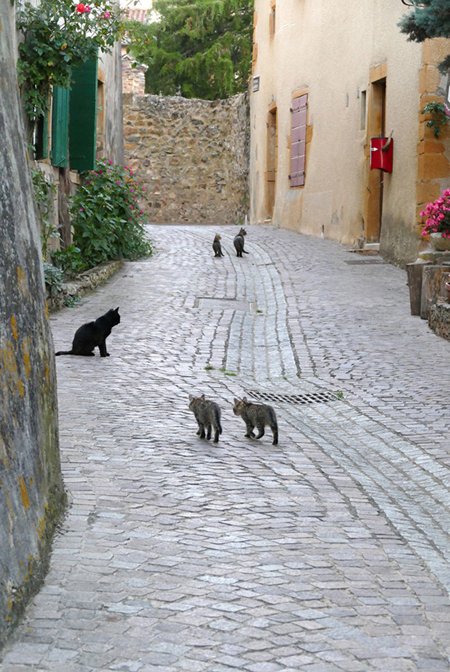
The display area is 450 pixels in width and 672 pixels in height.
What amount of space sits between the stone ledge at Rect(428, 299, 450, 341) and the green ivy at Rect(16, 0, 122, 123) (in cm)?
589

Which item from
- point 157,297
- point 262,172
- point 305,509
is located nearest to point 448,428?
point 305,509

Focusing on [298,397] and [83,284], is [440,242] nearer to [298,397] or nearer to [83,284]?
[83,284]

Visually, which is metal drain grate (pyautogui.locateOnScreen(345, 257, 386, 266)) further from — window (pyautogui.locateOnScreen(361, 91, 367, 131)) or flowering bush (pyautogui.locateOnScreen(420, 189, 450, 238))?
flowering bush (pyautogui.locateOnScreen(420, 189, 450, 238))

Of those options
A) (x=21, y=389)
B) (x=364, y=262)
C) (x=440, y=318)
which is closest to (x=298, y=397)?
(x=440, y=318)

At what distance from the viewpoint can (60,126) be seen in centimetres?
1382

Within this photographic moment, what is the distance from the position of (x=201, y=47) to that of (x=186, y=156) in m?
7.84

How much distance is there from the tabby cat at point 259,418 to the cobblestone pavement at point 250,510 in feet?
0.45

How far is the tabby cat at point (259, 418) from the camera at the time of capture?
21.7ft

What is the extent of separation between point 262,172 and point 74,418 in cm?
1944

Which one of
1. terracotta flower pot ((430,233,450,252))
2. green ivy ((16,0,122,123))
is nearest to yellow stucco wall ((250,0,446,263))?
terracotta flower pot ((430,233,450,252))

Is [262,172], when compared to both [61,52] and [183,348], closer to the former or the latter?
[61,52]

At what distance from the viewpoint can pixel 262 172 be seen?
25422 millimetres

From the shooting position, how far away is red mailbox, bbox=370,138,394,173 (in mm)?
17016

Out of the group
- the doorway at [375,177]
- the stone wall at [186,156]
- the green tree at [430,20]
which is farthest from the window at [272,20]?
the green tree at [430,20]
